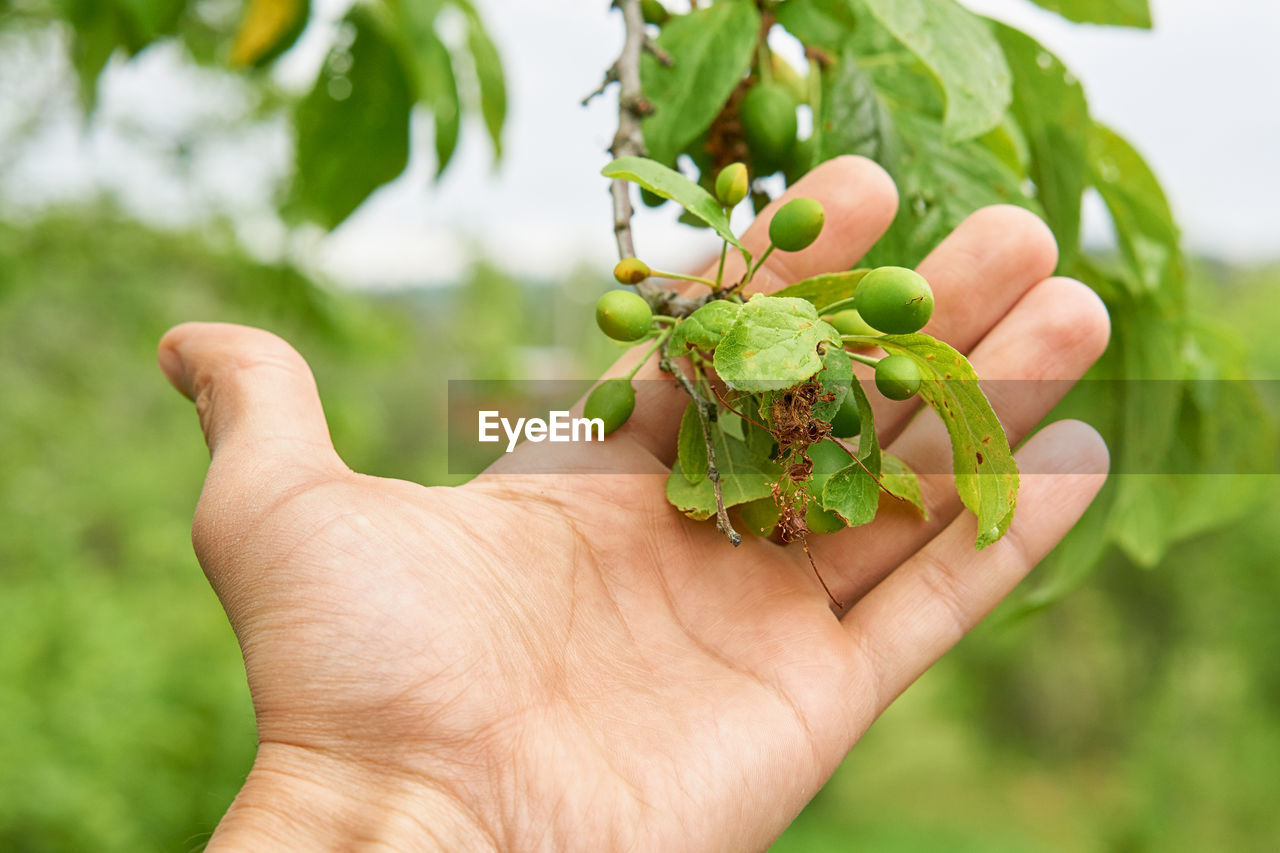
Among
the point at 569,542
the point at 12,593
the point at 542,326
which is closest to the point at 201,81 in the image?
the point at 12,593

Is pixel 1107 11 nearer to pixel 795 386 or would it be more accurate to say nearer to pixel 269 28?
pixel 795 386

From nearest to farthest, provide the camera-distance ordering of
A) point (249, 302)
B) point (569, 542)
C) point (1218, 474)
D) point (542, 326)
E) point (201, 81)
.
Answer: point (569, 542)
point (1218, 474)
point (249, 302)
point (201, 81)
point (542, 326)

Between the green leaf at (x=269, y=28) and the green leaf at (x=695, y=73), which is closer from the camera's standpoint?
the green leaf at (x=695, y=73)

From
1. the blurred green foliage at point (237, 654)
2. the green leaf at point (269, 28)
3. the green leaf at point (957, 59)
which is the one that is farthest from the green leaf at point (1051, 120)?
the green leaf at point (269, 28)

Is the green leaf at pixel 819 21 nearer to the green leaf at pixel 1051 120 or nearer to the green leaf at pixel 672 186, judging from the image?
the green leaf at pixel 1051 120

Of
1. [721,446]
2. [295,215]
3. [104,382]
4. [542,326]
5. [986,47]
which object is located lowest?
[542,326]

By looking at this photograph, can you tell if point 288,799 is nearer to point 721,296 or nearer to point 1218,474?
point 721,296
